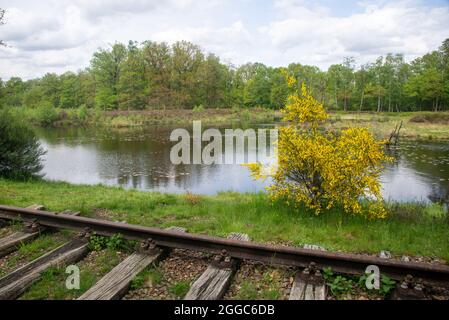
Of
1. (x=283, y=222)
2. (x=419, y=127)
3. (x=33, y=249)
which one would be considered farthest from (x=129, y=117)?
(x=33, y=249)

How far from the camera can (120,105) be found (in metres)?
66.6

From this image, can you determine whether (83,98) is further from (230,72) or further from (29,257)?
(29,257)

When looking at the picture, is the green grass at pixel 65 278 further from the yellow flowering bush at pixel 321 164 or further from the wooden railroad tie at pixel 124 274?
the yellow flowering bush at pixel 321 164

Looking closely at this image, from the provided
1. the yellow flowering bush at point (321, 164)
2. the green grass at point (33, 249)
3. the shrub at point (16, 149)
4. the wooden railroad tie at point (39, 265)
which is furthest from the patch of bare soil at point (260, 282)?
the shrub at point (16, 149)

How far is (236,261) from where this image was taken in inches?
153

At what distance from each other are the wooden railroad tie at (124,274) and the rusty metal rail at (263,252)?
21 centimetres

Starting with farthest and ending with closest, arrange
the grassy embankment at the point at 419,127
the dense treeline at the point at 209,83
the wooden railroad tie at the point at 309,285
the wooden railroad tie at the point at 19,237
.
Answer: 1. the dense treeline at the point at 209,83
2. the grassy embankment at the point at 419,127
3. the wooden railroad tie at the point at 19,237
4. the wooden railroad tie at the point at 309,285

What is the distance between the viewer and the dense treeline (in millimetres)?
65312

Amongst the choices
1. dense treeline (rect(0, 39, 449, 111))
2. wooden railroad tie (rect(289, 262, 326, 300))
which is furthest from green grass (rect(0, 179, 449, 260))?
dense treeline (rect(0, 39, 449, 111))

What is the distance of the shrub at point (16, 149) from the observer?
40.1ft

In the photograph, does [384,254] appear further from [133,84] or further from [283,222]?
[133,84]

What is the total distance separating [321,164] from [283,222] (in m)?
1.52

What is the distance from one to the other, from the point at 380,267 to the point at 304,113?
4.19m

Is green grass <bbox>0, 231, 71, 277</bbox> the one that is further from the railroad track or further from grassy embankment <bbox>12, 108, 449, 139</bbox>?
grassy embankment <bbox>12, 108, 449, 139</bbox>
